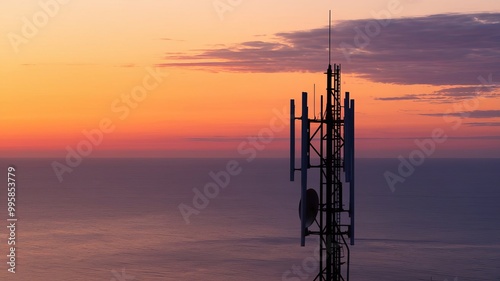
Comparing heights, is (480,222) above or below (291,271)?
above

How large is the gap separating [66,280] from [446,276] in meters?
54.9

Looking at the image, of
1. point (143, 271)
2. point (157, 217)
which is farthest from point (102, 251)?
point (157, 217)

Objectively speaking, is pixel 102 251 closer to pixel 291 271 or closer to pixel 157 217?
pixel 291 271

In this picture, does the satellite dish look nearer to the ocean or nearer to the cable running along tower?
the cable running along tower

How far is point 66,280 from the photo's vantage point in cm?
10475
